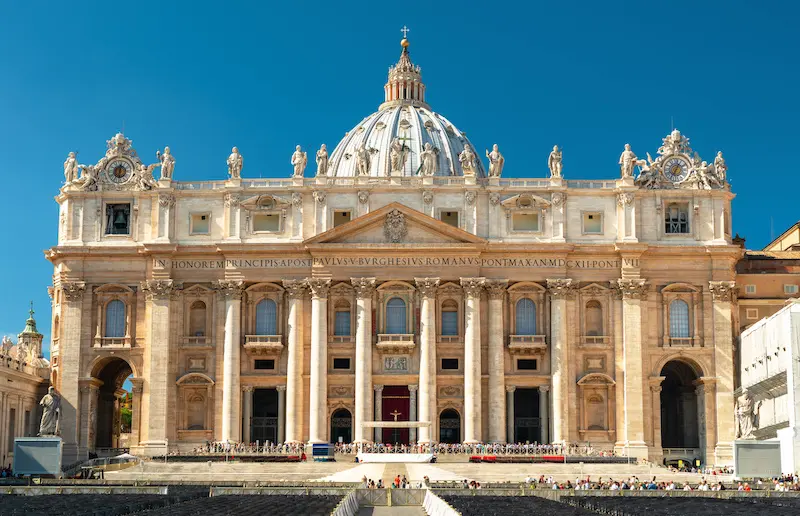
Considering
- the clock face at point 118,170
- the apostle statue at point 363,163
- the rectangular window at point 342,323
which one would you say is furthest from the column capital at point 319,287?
the clock face at point 118,170

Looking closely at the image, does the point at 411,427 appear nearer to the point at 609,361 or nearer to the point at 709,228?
the point at 609,361

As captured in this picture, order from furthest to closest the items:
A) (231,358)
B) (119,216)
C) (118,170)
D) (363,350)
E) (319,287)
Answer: (118,170) < (119,216) < (319,287) < (231,358) < (363,350)

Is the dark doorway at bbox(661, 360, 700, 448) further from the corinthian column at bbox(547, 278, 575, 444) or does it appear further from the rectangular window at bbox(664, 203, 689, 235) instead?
the rectangular window at bbox(664, 203, 689, 235)

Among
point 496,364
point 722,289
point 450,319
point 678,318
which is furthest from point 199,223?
point 722,289

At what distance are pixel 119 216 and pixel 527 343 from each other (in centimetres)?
3164

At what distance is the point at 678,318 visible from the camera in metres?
97.4

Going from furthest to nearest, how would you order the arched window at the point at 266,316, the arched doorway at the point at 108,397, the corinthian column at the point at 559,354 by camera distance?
the arched doorway at the point at 108,397
the arched window at the point at 266,316
the corinthian column at the point at 559,354

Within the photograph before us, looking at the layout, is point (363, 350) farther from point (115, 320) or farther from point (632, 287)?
point (632, 287)

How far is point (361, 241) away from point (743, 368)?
2862 centimetres

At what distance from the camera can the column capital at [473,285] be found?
9594 centimetres

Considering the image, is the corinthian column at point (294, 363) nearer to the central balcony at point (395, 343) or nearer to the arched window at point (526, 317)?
the central balcony at point (395, 343)

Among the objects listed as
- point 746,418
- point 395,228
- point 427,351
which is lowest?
point 746,418

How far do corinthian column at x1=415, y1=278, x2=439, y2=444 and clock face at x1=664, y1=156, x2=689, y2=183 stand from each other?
63.1ft

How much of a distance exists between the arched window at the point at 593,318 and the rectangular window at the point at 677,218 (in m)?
7.74
